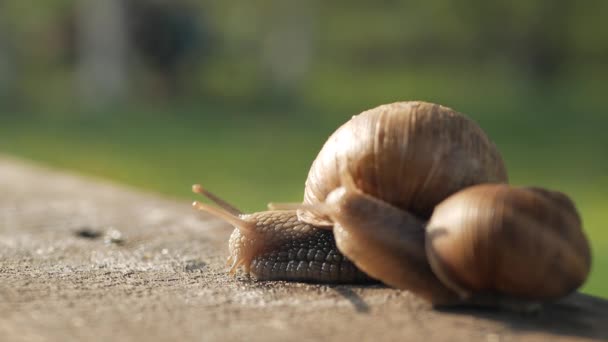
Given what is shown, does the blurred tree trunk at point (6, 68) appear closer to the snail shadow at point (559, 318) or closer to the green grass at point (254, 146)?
the green grass at point (254, 146)

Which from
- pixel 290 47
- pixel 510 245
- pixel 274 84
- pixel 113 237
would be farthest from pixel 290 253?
pixel 290 47

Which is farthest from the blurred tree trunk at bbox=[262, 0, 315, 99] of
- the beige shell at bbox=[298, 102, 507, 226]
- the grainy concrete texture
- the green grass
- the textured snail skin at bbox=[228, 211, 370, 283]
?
the beige shell at bbox=[298, 102, 507, 226]

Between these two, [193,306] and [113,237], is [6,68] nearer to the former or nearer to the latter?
[113,237]

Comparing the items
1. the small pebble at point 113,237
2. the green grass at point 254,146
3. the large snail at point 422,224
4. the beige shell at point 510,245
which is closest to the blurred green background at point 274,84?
the green grass at point 254,146

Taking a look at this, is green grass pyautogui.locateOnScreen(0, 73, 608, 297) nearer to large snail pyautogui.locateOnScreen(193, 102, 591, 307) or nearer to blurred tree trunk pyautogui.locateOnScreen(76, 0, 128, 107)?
blurred tree trunk pyautogui.locateOnScreen(76, 0, 128, 107)

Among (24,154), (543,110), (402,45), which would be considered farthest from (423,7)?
(24,154)

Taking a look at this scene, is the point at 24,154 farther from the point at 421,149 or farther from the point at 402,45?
the point at 402,45
